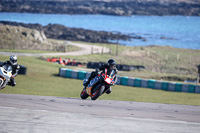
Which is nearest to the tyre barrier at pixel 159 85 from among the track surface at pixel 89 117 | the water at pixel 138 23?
the track surface at pixel 89 117

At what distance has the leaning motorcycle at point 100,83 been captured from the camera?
12.7 metres

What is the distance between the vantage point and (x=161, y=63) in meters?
49.1

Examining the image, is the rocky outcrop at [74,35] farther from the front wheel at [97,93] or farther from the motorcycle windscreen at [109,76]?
the motorcycle windscreen at [109,76]

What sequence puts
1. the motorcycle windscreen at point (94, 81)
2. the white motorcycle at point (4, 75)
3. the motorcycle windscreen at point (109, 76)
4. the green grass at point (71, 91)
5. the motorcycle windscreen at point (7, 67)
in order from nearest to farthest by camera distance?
the motorcycle windscreen at point (109, 76) < the motorcycle windscreen at point (94, 81) < the white motorcycle at point (4, 75) < the motorcycle windscreen at point (7, 67) < the green grass at point (71, 91)

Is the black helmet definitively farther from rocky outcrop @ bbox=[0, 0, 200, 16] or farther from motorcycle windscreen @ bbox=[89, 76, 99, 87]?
rocky outcrop @ bbox=[0, 0, 200, 16]

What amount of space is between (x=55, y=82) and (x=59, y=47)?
102ft

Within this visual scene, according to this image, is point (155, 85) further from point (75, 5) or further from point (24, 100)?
point (75, 5)

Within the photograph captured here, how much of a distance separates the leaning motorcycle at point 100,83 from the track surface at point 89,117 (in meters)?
0.66

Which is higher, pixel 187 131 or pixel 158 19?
pixel 158 19

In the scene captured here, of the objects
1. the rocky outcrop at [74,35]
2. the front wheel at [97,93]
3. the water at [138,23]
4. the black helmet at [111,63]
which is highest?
the water at [138,23]

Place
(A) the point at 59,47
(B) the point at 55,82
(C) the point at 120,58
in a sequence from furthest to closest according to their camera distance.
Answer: (A) the point at 59,47 < (C) the point at 120,58 < (B) the point at 55,82

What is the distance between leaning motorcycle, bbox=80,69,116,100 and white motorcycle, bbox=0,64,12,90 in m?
3.82

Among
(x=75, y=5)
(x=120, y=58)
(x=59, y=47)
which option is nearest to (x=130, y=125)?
(x=120, y=58)

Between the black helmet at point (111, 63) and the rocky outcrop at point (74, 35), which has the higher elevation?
the rocky outcrop at point (74, 35)
